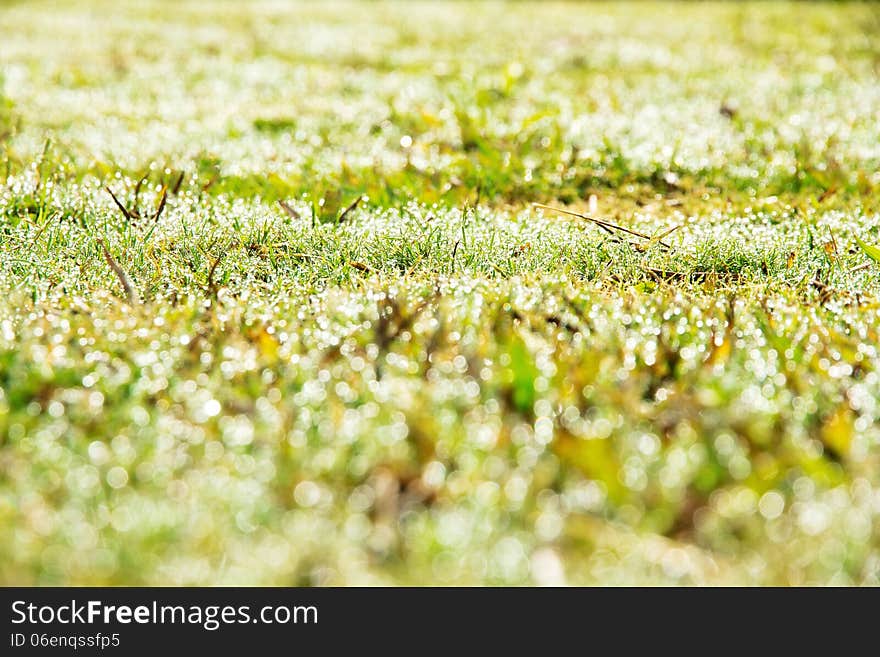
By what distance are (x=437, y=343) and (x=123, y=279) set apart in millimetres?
874

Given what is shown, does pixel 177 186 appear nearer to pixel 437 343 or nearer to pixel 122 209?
pixel 122 209

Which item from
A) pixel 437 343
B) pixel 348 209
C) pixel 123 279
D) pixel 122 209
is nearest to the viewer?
pixel 437 343

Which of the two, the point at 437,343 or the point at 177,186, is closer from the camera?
the point at 437,343

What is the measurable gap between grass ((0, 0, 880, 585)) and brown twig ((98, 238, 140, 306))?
0.4 inches

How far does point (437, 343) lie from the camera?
6.02 feet

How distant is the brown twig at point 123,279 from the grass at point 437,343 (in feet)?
0.03

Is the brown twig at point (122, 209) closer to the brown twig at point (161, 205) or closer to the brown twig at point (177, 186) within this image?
the brown twig at point (161, 205)

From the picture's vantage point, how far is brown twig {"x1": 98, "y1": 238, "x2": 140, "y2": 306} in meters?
2.04

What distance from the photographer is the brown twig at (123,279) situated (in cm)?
204

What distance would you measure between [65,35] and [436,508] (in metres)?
5.94

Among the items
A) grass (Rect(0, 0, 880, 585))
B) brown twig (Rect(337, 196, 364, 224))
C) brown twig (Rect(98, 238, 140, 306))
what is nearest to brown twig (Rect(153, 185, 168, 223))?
grass (Rect(0, 0, 880, 585))

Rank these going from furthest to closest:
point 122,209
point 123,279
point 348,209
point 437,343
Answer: point 348,209
point 122,209
point 123,279
point 437,343

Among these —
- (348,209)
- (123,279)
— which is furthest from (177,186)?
(123,279)

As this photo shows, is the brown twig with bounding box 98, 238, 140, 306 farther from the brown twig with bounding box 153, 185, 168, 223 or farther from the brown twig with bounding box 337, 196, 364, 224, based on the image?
the brown twig with bounding box 337, 196, 364, 224
